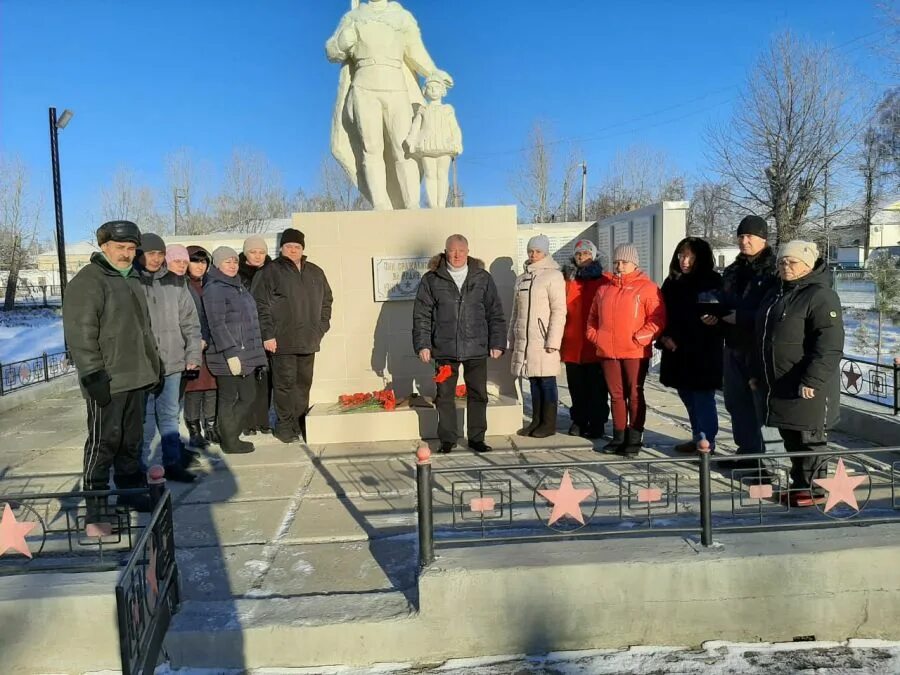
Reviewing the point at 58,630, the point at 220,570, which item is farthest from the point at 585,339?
the point at 58,630

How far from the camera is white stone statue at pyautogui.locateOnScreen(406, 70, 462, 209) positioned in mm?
6633

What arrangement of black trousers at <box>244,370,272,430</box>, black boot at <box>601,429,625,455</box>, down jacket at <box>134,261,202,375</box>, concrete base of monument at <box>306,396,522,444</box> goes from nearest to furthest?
1. down jacket at <box>134,261,202,375</box>
2. black boot at <box>601,429,625,455</box>
3. concrete base of monument at <box>306,396,522,444</box>
4. black trousers at <box>244,370,272,430</box>

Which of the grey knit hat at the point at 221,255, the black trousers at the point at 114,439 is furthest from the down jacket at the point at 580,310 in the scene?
the black trousers at the point at 114,439

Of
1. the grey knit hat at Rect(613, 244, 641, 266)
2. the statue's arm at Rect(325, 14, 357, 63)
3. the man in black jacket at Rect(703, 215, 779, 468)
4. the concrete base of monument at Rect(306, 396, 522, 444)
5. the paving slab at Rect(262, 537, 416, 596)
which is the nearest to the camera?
the paving slab at Rect(262, 537, 416, 596)

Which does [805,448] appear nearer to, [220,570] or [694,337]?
[694,337]

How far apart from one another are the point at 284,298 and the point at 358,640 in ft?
11.7

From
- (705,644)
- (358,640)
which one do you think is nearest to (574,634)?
(705,644)

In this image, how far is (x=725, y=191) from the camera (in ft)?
70.0

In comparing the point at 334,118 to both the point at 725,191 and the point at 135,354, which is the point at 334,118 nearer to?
the point at 135,354

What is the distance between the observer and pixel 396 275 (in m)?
6.28

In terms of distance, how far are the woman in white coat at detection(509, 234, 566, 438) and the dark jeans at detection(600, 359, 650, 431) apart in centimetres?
52

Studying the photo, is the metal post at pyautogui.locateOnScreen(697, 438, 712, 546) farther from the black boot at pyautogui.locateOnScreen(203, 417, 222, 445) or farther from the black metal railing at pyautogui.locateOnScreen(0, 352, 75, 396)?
the black metal railing at pyautogui.locateOnScreen(0, 352, 75, 396)

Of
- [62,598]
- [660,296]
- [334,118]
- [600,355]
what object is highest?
[334,118]

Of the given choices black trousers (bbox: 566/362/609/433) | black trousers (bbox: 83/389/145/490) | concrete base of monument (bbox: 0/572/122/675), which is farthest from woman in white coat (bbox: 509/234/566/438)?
concrete base of monument (bbox: 0/572/122/675)
